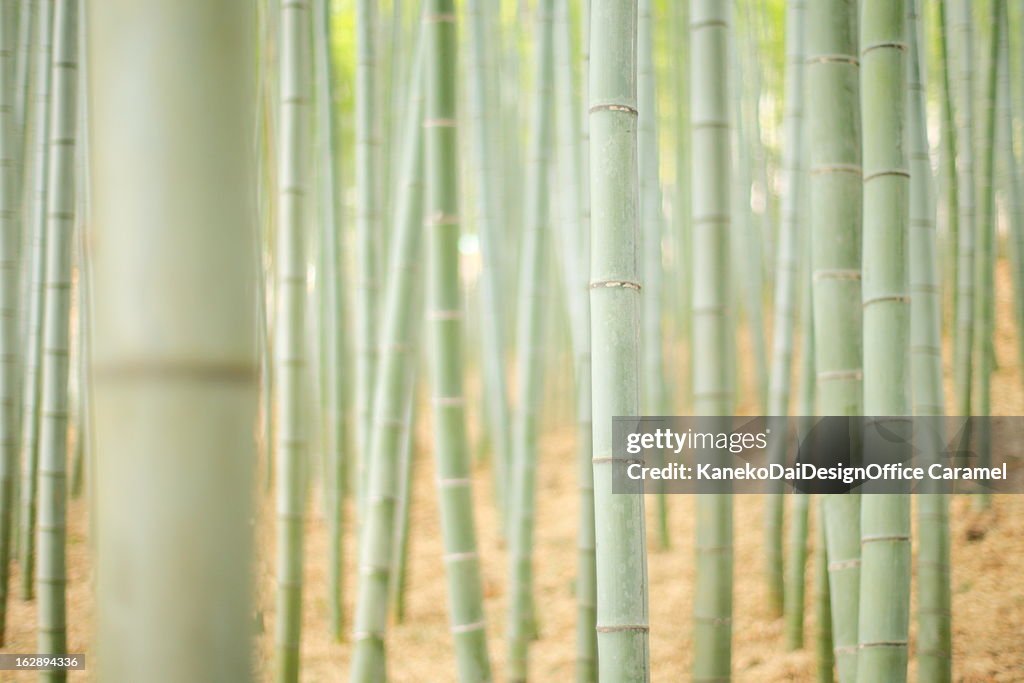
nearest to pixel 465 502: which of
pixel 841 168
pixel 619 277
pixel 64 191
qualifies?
pixel 619 277

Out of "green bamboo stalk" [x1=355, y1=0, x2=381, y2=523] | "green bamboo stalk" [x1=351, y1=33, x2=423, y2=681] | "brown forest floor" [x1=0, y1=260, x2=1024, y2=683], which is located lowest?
"brown forest floor" [x1=0, y1=260, x2=1024, y2=683]

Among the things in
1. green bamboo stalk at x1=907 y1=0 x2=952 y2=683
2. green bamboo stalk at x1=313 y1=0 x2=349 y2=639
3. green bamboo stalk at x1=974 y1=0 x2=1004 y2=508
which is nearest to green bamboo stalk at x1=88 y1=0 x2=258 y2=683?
green bamboo stalk at x1=907 y1=0 x2=952 y2=683

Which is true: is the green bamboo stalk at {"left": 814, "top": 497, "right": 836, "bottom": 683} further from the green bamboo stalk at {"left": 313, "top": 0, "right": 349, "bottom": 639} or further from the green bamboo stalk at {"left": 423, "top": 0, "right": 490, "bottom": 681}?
the green bamboo stalk at {"left": 313, "top": 0, "right": 349, "bottom": 639}

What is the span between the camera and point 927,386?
79.6 inches

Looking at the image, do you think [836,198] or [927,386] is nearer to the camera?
[836,198]

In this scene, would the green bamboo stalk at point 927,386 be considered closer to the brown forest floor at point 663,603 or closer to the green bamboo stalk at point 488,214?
the brown forest floor at point 663,603

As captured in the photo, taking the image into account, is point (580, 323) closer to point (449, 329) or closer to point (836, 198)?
point (449, 329)

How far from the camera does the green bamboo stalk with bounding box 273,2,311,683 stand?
1980 mm

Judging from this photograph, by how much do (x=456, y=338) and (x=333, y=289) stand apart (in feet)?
5.76

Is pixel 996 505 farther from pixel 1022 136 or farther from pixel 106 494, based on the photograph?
pixel 106 494

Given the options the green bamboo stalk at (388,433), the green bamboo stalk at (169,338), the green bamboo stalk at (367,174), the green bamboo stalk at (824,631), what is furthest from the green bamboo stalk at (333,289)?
the green bamboo stalk at (169,338)

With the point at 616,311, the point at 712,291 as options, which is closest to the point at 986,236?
the point at 712,291

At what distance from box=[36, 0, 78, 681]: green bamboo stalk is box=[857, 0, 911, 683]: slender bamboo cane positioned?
172 centimetres

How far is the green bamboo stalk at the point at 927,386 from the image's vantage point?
1.92 metres
